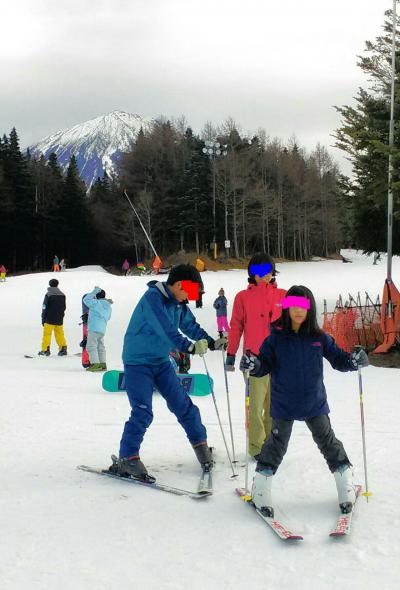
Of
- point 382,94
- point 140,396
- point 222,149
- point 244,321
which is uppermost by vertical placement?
point 222,149

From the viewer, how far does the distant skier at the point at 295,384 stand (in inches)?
158

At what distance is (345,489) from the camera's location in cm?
401

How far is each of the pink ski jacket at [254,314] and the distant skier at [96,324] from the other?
20.3ft

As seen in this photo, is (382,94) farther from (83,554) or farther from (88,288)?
(88,288)

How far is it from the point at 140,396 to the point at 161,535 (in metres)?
1.26

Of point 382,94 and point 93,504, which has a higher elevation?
point 382,94

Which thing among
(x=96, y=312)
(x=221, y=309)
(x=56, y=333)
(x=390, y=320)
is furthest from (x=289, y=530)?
(x=221, y=309)

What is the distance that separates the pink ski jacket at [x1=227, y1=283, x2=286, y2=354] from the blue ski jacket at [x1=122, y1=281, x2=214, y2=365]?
0.74 metres

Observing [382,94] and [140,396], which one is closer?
[140,396]

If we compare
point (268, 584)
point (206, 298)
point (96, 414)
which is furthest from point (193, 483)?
point (206, 298)

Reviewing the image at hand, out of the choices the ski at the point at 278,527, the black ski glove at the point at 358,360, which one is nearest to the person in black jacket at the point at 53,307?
the ski at the point at 278,527

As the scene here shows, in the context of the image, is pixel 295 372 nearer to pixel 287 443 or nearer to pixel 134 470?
pixel 287 443

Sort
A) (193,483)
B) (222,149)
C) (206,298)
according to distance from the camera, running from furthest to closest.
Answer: (222,149) → (206,298) → (193,483)

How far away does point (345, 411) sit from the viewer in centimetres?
792
